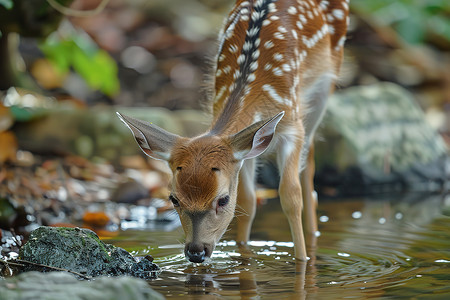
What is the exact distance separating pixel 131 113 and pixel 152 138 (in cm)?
414

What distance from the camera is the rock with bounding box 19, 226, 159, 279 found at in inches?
190

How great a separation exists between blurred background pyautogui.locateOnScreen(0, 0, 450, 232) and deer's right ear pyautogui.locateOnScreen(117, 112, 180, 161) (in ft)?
4.95

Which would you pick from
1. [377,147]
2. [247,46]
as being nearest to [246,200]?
[247,46]

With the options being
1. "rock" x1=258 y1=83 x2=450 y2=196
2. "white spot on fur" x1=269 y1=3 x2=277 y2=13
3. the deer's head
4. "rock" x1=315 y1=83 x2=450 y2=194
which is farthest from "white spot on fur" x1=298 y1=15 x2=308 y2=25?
"rock" x1=315 y1=83 x2=450 y2=194

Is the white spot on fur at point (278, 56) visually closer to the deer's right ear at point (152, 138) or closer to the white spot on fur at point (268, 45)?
the white spot on fur at point (268, 45)

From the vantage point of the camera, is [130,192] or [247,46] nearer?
[247,46]

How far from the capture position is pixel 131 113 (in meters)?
9.09

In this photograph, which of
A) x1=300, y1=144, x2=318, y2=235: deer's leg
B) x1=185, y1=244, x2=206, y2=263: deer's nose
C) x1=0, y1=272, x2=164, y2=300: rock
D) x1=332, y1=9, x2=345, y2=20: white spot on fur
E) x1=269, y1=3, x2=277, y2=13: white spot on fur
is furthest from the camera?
x1=332, y1=9, x2=345, y2=20: white spot on fur

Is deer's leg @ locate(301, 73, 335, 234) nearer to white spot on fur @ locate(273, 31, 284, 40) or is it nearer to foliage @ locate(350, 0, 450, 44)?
white spot on fur @ locate(273, 31, 284, 40)

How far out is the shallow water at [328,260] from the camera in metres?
4.58

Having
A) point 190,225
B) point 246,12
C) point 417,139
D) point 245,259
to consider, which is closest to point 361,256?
point 245,259

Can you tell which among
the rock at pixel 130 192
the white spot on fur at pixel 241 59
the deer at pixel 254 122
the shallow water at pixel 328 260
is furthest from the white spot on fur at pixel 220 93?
the rock at pixel 130 192

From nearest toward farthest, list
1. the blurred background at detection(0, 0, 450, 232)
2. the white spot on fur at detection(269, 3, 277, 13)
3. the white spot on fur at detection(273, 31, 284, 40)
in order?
1. the white spot on fur at detection(273, 31, 284, 40)
2. the white spot on fur at detection(269, 3, 277, 13)
3. the blurred background at detection(0, 0, 450, 232)

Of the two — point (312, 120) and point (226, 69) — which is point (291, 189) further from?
point (312, 120)
